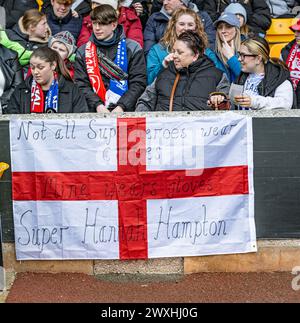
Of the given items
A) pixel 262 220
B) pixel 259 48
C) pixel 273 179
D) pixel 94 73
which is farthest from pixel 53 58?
pixel 262 220

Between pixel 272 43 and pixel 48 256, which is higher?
pixel 272 43

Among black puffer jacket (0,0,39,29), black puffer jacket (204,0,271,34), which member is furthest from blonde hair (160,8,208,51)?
black puffer jacket (0,0,39,29)

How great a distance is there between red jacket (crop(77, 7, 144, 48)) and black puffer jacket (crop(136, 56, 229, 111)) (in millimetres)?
1530

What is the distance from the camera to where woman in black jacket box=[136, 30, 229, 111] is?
8.00 m

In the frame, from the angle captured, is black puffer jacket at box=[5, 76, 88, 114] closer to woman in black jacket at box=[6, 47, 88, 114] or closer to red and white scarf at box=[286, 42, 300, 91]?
woman in black jacket at box=[6, 47, 88, 114]

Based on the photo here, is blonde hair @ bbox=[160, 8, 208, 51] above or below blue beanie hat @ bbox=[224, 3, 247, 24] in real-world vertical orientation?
below

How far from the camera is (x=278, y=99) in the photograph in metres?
7.92

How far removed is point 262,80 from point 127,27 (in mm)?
2201

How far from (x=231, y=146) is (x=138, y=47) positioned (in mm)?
1653

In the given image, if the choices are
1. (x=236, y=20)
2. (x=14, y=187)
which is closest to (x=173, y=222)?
(x=14, y=187)

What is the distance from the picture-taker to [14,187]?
7.77 meters

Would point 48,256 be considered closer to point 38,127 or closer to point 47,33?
point 38,127
